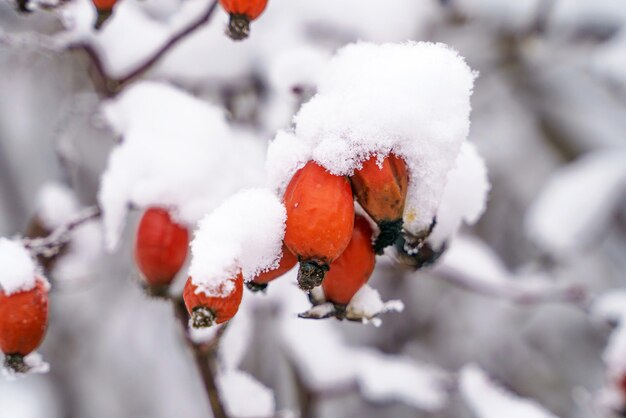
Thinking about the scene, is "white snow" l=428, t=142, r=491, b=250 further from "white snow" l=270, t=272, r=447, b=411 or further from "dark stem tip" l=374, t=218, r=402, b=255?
"white snow" l=270, t=272, r=447, b=411

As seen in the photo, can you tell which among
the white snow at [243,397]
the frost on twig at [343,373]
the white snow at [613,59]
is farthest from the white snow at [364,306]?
the white snow at [613,59]

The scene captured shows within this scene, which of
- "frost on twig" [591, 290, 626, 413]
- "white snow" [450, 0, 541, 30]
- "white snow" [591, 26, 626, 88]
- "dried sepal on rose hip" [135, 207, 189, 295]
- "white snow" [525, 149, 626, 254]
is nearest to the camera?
"dried sepal on rose hip" [135, 207, 189, 295]

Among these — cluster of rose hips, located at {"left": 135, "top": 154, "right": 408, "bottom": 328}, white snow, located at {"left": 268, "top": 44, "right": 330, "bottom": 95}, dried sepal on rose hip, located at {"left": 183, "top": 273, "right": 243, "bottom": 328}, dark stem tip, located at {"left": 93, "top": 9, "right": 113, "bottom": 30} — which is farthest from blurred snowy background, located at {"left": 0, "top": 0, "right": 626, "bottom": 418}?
dried sepal on rose hip, located at {"left": 183, "top": 273, "right": 243, "bottom": 328}

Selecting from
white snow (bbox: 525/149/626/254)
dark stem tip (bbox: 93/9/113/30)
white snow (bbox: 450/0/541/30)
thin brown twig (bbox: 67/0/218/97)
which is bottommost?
thin brown twig (bbox: 67/0/218/97)

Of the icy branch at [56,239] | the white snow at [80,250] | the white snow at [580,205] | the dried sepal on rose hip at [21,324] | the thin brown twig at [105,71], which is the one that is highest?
the white snow at [580,205]

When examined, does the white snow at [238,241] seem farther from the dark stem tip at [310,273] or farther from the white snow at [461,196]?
the white snow at [461,196]

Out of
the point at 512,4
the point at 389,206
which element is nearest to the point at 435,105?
the point at 389,206
